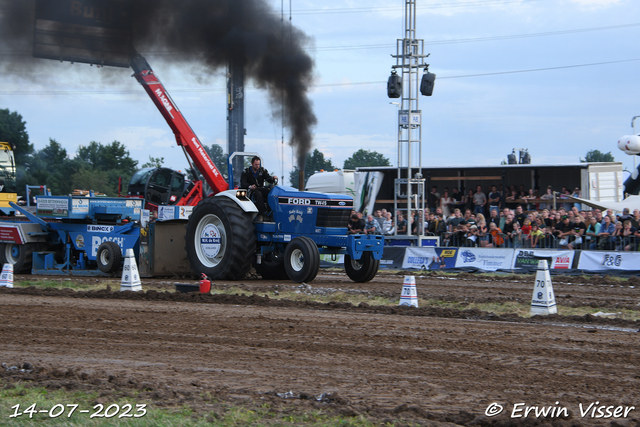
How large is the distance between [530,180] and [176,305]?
15331 mm

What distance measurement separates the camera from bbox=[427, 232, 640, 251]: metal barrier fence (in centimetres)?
1548

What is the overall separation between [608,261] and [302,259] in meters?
7.47

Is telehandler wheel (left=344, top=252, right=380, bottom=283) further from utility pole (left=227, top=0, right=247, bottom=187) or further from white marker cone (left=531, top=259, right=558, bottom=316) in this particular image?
white marker cone (left=531, top=259, right=558, bottom=316)

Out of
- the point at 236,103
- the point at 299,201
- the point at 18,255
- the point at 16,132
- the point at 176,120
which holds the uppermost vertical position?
the point at 16,132

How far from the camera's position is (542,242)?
1661 centimetres

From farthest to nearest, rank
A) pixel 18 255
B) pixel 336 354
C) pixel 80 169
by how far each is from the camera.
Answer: pixel 80 169, pixel 18 255, pixel 336 354

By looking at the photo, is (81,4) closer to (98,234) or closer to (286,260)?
(98,234)

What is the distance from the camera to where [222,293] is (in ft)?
35.4

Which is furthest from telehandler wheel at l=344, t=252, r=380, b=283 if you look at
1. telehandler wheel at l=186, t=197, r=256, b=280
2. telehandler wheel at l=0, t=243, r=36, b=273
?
telehandler wheel at l=0, t=243, r=36, b=273

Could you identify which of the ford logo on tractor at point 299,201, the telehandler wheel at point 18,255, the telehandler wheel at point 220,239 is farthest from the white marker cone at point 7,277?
the ford logo on tractor at point 299,201

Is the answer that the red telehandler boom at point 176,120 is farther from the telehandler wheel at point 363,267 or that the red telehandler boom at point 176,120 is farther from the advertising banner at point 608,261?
the advertising banner at point 608,261

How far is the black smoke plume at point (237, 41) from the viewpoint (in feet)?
53.4

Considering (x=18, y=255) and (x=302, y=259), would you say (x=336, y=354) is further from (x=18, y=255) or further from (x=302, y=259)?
(x=18, y=255)

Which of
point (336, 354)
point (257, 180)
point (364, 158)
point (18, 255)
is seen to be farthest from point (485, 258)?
point (364, 158)
